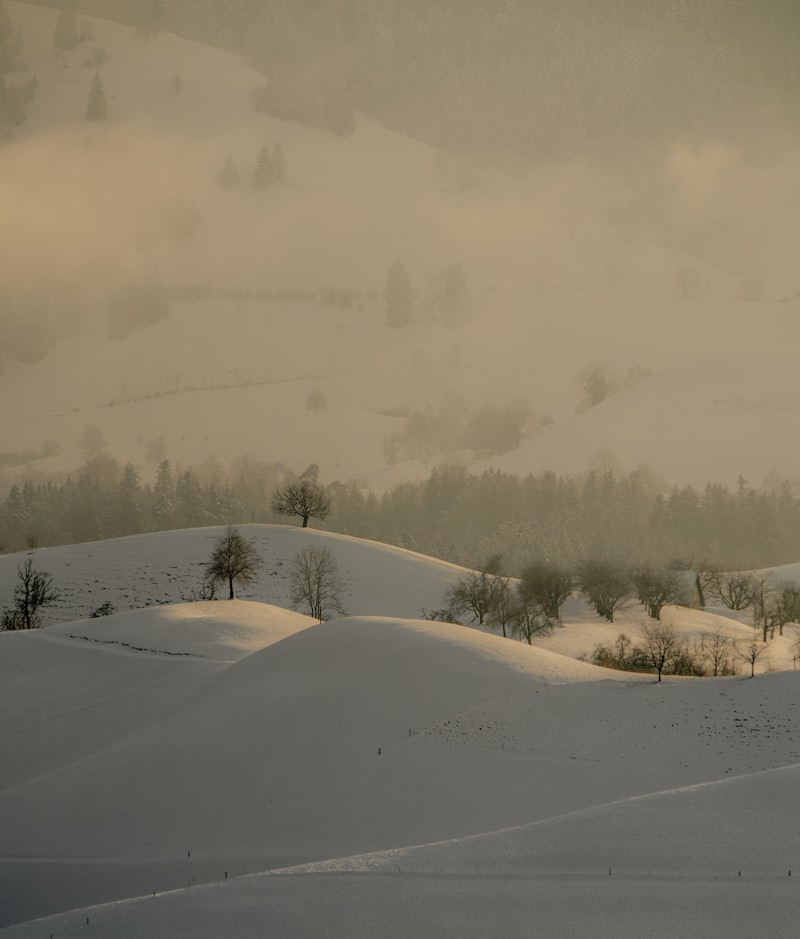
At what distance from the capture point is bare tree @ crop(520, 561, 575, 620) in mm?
83938

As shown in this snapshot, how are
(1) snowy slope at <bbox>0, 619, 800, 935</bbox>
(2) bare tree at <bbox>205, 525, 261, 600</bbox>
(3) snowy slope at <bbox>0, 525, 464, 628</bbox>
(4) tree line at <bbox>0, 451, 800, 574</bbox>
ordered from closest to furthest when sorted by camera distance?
(1) snowy slope at <bbox>0, 619, 800, 935</bbox>
(2) bare tree at <bbox>205, 525, 261, 600</bbox>
(3) snowy slope at <bbox>0, 525, 464, 628</bbox>
(4) tree line at <bbox>0, 451, 800, 574</bbox>

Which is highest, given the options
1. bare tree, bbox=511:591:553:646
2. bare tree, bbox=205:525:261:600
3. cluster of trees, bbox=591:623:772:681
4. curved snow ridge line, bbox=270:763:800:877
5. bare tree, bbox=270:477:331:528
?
bare tree, bbox=270:477:331:528

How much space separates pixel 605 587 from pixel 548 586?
16.8ft

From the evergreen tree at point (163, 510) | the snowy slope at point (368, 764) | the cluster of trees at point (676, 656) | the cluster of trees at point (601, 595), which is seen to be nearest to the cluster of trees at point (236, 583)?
the cluster of trees at point (601, 595)

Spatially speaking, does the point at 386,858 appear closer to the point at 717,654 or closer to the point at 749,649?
the point at 717,654

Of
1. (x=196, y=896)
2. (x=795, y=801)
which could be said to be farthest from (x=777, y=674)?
(x=196, y=896)

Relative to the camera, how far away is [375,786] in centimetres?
3675

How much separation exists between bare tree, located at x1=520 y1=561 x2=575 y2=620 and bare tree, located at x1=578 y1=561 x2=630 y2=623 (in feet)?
6.43

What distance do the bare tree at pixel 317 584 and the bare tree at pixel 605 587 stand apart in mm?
23087

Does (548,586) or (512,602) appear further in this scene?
(548,586)

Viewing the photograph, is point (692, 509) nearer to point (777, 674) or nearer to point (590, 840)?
point (777, 674)

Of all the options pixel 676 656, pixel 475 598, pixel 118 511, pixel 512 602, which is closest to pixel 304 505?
pixel 475 598

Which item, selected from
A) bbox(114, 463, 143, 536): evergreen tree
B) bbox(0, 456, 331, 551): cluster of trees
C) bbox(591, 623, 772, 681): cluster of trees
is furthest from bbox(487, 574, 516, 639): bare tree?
bbox(114, 463, 143, 536): evergreen tree

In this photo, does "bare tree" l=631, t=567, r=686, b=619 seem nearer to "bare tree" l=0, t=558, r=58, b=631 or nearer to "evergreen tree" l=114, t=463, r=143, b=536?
"bare tree" l=0, t=558, r=58, b=631
